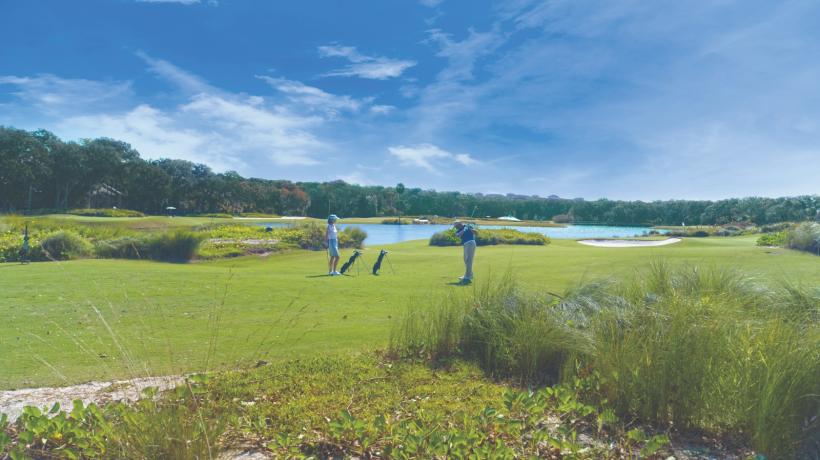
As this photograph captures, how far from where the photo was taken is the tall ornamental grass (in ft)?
13.0

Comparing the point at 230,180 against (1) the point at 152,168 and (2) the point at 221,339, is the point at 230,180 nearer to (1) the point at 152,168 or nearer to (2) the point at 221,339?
(1) the point at 152,168

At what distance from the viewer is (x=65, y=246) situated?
1892 centimetres

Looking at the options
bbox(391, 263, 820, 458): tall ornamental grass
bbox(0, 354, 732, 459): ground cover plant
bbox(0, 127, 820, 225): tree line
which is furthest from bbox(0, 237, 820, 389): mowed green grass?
bbox(0, 127, 820, 225): tree line

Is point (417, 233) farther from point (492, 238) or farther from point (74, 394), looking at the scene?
point (74, 394)

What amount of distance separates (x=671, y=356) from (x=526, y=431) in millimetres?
1478

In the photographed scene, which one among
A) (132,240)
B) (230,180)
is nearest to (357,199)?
(230,180)

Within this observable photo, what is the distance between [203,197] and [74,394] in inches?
3106

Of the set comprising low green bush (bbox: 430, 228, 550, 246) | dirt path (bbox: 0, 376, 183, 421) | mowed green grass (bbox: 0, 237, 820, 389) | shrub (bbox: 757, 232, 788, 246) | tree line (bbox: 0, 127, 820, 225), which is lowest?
dirt path (bbox: 0, 376, 183, 421)

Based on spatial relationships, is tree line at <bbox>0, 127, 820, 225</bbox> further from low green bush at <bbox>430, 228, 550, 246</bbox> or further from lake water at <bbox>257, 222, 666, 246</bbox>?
low green bush at <bbox>430, 228, 550, 246</bbox>

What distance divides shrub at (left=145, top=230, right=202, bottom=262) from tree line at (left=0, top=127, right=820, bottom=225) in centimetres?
2776

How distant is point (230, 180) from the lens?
79.5 m

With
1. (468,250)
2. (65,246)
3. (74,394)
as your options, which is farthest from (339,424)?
(65,246)

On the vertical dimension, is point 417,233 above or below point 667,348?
below

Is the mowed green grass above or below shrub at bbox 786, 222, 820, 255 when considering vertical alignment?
below
